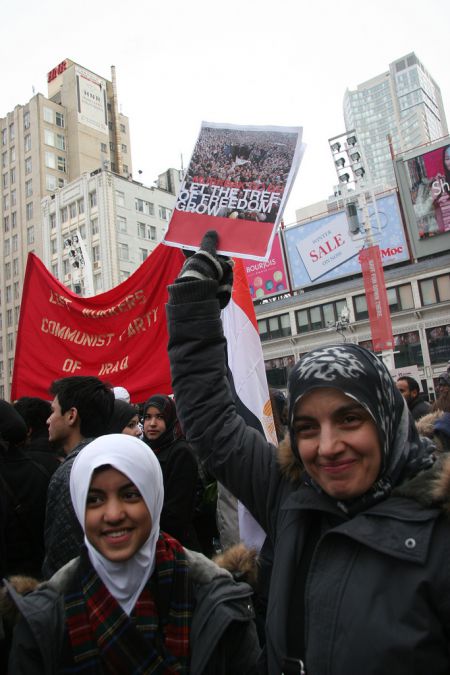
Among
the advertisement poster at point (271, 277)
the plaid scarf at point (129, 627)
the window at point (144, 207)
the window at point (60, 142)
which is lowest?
the plaid scarf at point (129, 627)

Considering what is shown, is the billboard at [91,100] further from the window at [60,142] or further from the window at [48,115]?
the window at [48,115]

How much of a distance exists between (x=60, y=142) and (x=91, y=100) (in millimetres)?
6203

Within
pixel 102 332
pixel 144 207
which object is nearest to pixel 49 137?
pixel 144 207

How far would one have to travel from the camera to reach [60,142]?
58312mm

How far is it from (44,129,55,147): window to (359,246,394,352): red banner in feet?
148

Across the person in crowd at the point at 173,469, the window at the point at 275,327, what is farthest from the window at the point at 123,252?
the person in crowd at the point at 173,469

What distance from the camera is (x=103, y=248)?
159 feet

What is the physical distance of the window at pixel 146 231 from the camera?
168 ft

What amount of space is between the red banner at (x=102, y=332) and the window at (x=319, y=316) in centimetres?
3473

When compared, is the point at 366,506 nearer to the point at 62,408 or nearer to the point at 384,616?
the point at 384,616

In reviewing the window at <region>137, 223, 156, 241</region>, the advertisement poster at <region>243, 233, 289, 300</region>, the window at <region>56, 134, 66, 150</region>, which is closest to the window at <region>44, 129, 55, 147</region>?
the window at <region>56, 134, 66, 150</region>

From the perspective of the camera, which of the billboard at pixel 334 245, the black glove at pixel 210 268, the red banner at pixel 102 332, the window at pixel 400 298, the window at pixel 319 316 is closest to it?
the black glove at pixel 210 268

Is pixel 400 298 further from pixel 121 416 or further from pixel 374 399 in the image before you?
pixel 374 399

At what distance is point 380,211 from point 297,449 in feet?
124
